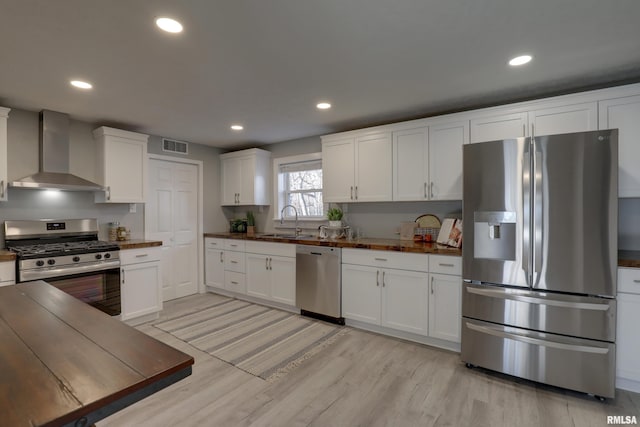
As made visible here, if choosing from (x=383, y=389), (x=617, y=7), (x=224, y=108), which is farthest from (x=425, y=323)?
(x=224, y=108)

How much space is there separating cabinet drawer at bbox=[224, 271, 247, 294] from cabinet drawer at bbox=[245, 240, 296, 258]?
43 centimetres

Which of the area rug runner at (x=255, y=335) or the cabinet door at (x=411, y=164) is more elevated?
the cabinet door at (x=411, y=164)

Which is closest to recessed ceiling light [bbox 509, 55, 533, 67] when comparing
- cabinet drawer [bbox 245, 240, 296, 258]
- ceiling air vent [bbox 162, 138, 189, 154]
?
cabinet drawer [bbox 245, 240, 296, 258]

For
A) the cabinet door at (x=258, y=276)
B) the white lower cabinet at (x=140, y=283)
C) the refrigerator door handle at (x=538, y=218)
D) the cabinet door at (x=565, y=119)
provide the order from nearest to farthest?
the refrigerator door handle at (x=538, y=218) → the cabinet door at (x=565, y=119) → the white lower cabinet at (x=140, y=283) → the cabinet door at (x=258, y=276)

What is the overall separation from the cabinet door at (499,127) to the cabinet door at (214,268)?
368 centimetres

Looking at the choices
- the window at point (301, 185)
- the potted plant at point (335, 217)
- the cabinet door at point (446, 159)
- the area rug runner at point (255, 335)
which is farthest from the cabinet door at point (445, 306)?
the window at point (301, 185)

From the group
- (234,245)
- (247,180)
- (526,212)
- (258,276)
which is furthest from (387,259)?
(247,180)

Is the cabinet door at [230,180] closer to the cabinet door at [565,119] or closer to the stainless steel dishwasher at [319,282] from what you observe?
the stainless steel dishwasher at [319,282]

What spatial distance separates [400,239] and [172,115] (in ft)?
9.62

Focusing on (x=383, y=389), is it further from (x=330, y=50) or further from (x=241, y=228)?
(x=241, y=228)

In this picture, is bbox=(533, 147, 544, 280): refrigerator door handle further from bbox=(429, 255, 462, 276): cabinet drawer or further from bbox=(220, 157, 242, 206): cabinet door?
bbox=(220, 157, 242, 206): cabinet door

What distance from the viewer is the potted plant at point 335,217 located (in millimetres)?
4000

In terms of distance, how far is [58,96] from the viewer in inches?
112

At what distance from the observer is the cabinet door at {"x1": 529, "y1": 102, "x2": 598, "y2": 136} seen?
8.14 ft
